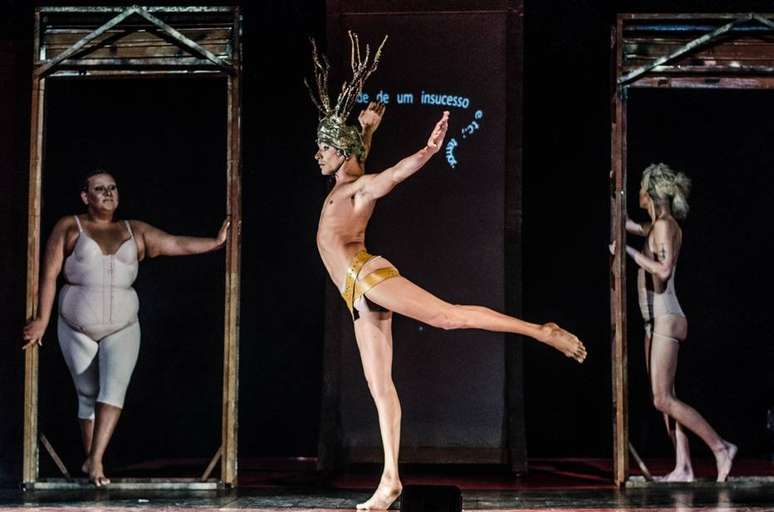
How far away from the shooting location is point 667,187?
7.23m

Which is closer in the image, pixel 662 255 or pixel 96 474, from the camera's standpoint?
pixel 96 474

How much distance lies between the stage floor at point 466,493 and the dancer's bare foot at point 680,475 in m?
0.07

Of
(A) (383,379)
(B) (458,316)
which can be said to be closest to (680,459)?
(B) (458,316)

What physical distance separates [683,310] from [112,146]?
12.9ft

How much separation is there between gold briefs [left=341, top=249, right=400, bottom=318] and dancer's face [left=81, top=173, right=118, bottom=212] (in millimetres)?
1778

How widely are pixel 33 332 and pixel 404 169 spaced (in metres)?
2.59

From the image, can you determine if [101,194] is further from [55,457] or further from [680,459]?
[680,459]

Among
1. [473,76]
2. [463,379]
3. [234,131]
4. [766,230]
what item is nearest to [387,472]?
[463,379]

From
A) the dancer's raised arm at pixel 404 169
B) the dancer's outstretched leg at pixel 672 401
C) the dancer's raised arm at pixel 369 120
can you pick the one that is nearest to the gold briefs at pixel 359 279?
the dancer's raised arm at pixel 404 169

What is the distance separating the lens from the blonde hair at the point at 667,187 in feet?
23.7

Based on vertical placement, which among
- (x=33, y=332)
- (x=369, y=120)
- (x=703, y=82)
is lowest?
(x=33, y=332)

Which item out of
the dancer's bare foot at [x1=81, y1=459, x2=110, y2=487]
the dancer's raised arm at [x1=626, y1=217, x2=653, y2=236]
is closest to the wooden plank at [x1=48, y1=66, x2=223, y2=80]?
the dancer's bare foot at [x1=81, y1=459, x2=110, y2=487]

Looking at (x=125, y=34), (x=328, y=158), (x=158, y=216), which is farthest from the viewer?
(x=158, y=216)

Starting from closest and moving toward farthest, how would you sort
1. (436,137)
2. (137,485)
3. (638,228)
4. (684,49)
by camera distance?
(436,137), (137,485), (684,49), (638,228)
